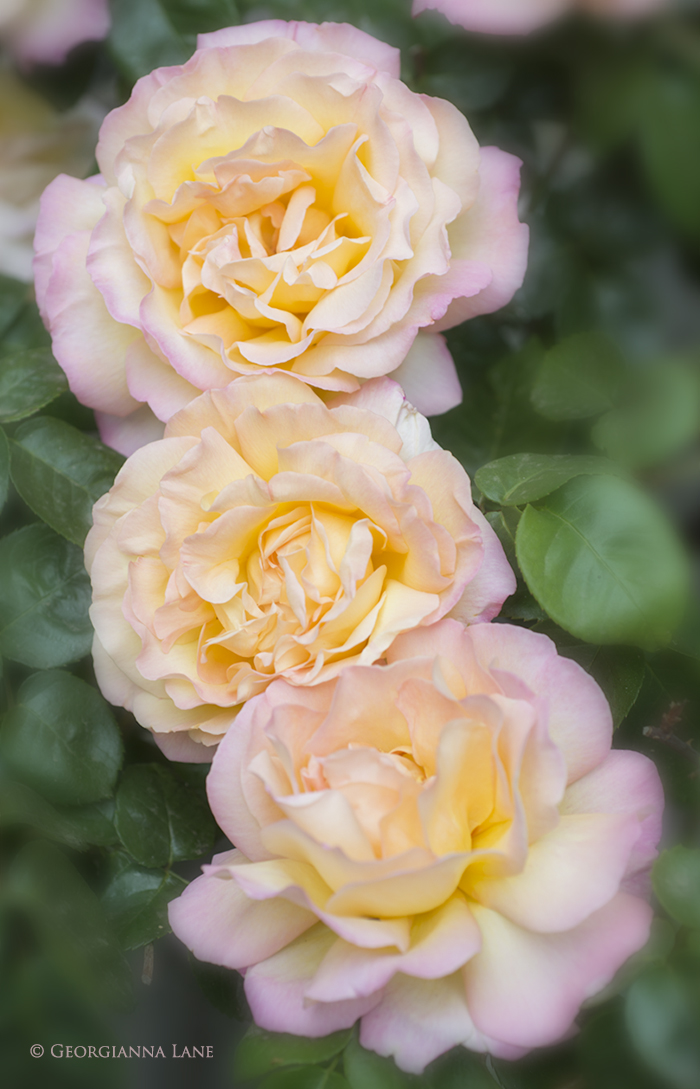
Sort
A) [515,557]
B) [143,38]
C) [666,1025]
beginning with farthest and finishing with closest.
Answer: [143,38] < [515,557] < [666,1025]

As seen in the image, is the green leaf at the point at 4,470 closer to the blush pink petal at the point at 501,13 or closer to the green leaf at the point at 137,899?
the green leaf at the point at 137,899

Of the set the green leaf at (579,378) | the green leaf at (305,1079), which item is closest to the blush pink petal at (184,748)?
the green leaf at (305,1079)

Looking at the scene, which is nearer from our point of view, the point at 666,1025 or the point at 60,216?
the point at 666,1025

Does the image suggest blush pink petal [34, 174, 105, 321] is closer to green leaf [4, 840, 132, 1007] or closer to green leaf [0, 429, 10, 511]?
green leaf [0, 429, 10, 511]

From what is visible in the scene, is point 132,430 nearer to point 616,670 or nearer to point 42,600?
point 42,600

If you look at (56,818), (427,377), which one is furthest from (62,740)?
(427,377)

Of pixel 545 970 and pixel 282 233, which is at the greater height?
pixel 282 233

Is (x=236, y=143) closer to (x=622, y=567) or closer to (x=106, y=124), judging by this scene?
(x=106, y=124)

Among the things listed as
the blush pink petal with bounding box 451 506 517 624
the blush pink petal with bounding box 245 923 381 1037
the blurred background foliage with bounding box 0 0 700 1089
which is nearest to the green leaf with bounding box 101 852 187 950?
the blurred background foliage with bounding box 0 0 700 1089
